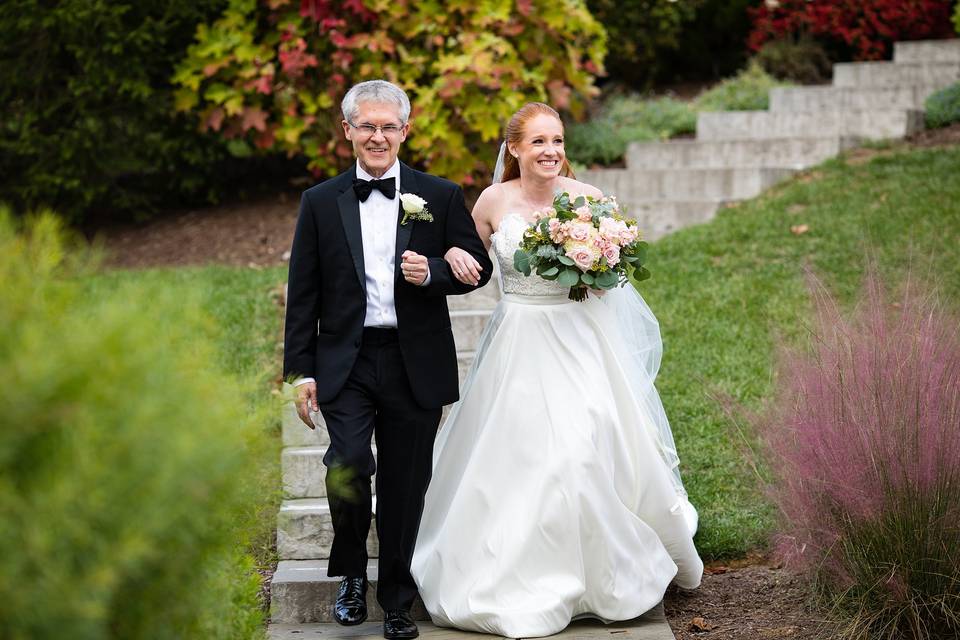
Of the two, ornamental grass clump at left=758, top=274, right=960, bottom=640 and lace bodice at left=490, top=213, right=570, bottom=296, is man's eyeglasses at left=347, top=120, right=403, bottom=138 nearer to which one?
lace bodice at left=490, top=213, right=570, bottom=296

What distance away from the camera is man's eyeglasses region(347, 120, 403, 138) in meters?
4.18

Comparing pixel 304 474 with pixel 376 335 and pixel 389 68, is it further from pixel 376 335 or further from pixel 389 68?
pixel 389 68

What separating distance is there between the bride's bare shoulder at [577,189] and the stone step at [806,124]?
622 centimetres

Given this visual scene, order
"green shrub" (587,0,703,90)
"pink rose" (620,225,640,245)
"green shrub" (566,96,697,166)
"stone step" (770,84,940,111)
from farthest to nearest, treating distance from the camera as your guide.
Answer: "green shrub" (587,0,703,90), "stone step" (770,84,940,111), "green shrub" (566,96,697,166), "pink rose" (620,225,640,245)

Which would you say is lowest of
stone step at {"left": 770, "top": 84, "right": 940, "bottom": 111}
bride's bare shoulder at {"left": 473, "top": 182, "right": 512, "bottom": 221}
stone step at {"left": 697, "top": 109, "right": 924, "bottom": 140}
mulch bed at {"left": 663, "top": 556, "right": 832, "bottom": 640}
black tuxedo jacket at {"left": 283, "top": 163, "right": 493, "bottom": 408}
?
mulch bed at {"left": 663, "top": 556, "right": 832, "bottom": 640}

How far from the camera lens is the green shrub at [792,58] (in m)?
12.8

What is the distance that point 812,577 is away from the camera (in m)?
4.14

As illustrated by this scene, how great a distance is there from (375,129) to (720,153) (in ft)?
23.4

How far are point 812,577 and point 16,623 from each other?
3047mm

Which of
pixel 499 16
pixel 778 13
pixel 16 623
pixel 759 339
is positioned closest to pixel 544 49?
pixel 499 16

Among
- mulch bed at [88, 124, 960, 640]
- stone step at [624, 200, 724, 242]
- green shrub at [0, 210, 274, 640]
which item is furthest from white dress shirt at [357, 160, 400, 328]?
stone step at [624, 200, 724, 242]

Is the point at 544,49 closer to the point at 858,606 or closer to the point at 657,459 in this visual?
the point at 657,459

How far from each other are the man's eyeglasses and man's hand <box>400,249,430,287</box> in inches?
18.0

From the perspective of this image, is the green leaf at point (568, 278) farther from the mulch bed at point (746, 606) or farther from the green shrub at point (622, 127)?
the green shrub at point (622, 127)
